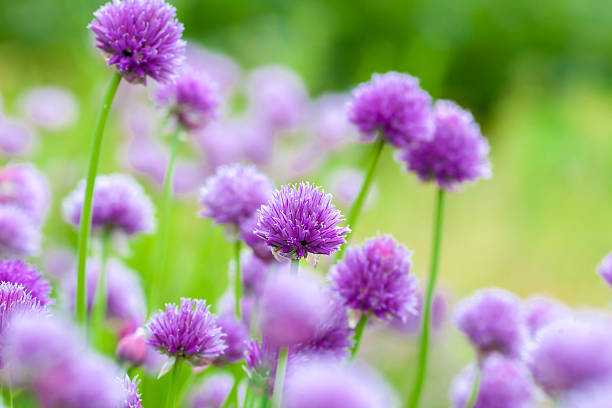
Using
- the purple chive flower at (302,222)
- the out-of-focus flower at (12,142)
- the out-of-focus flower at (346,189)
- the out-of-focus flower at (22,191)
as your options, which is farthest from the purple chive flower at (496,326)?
the out-of-focus flower at (12,142)

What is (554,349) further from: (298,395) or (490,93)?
(490,93)

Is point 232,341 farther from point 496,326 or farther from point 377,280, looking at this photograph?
point 496,326

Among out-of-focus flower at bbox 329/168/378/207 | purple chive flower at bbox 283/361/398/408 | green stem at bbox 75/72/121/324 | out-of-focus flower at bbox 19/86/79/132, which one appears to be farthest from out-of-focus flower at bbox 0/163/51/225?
out-of-focus flower at bbox 19/86/79/132

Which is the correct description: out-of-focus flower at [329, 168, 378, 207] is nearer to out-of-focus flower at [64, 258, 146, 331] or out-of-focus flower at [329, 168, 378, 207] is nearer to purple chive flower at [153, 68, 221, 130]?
out-of-focus flower at [64, 258, 146, 331]

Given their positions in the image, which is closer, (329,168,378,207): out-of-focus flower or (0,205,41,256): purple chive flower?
(0,205,41,256): purple chive flower

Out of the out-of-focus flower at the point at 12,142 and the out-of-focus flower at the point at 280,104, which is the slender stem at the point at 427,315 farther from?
the out-of-focus flower at the point at 280,104

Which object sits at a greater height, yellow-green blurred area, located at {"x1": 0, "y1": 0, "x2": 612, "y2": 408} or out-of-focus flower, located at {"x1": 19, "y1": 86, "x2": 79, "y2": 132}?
yellow-green blurred area, located at {"x1": 0, "y1": 0, "x2": 612, "y2": 408}
